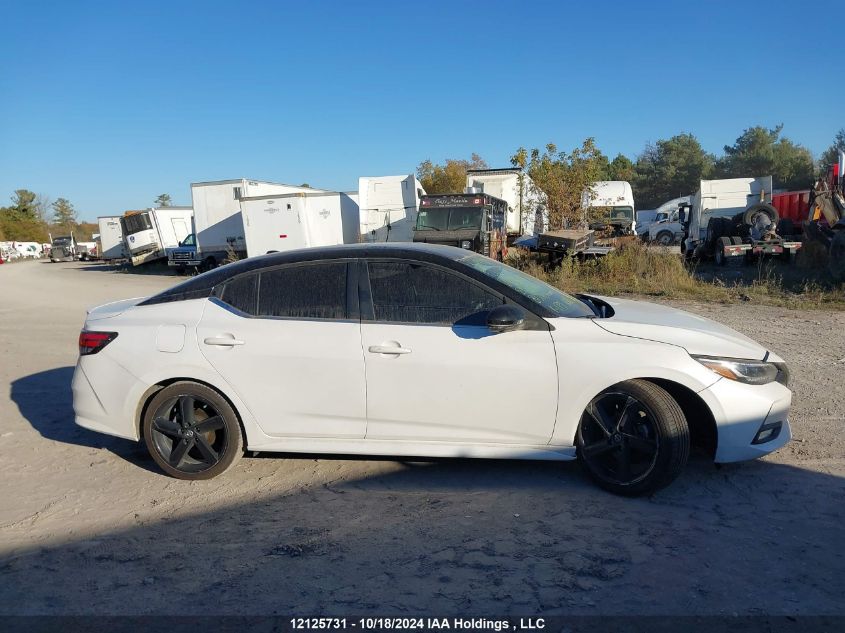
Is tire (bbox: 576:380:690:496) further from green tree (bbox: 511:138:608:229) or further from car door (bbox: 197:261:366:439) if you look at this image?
green tree (bbox: 511:138:608:229)

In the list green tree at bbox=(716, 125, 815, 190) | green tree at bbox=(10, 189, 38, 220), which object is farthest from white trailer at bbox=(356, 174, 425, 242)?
green tree at bbox=(10, 189, 38, 220)

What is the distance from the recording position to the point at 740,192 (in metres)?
19.7

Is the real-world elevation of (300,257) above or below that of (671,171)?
below

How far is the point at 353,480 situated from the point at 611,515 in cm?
172

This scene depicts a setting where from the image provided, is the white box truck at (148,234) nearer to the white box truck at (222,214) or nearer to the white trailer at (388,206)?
the white box truck at (222,214)

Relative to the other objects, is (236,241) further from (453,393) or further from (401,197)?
(453,393)

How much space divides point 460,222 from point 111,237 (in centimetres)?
2567

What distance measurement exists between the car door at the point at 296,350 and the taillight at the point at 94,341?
72 cm

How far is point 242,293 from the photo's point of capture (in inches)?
169

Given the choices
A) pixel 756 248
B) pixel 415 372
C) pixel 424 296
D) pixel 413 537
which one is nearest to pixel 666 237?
pixel 756 248

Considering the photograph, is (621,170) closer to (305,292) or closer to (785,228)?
(785,228)

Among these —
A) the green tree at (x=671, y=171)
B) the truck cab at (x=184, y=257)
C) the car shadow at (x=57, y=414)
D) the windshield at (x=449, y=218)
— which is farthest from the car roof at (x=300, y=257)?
the green tree at (x=671, y=171)

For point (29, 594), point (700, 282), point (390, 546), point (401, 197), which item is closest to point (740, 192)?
point (700, 282)

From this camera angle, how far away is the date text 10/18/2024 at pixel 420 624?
2.64 meters
